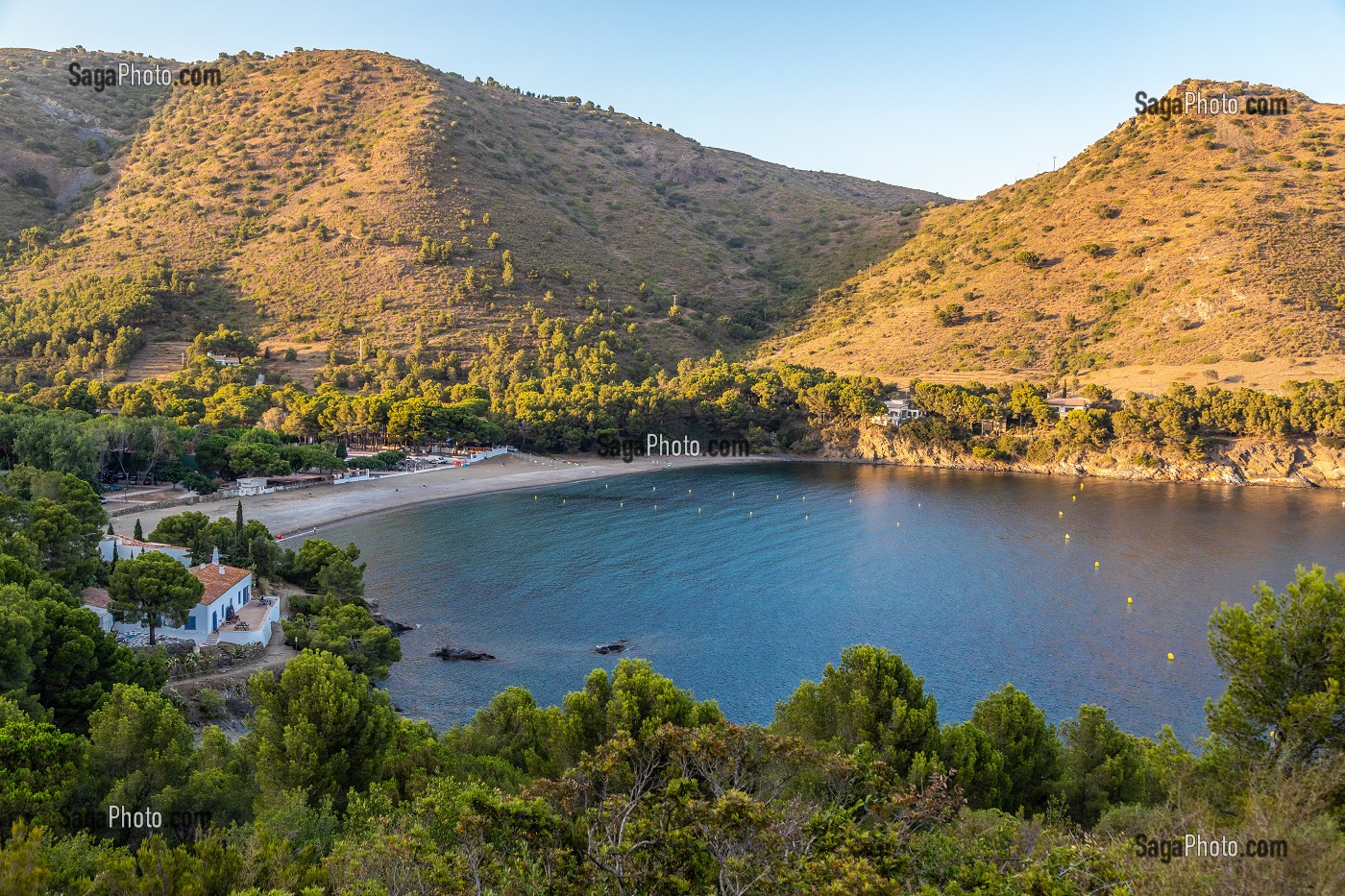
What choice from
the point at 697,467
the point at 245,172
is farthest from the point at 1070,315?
the point at 245,172

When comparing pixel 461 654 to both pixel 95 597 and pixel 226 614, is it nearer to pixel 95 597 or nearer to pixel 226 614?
pixel 226 614

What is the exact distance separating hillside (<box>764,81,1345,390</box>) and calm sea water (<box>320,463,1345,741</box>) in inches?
1083

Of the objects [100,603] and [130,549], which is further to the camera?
[130,549]

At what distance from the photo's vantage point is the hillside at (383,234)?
11938cm

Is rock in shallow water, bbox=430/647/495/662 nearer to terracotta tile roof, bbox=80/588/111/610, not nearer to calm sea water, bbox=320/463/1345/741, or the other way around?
calm sea water, bbox=320/463/1345/741

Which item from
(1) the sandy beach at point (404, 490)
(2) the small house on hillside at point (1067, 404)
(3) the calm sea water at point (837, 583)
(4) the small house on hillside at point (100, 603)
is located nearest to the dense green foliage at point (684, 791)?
(3) the calm sea water at point (837, 583)

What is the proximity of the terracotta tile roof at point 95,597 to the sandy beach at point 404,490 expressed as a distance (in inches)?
776

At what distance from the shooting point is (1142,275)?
376ft

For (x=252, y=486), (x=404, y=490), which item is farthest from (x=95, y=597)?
(x=404, y=490)

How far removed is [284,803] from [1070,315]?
12065 cm

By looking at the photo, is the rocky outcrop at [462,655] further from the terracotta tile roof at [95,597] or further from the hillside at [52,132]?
the hillside at [52,132]

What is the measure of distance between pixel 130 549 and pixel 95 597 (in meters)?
6.17

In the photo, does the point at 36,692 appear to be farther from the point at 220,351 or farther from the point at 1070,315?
the point at 1070,315

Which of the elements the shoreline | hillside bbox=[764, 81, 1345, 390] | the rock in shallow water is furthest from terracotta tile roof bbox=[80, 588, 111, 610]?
hillside bbox=[764, 81, 1345, 390]
